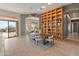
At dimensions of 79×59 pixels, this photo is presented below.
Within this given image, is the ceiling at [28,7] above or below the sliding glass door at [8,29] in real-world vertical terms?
above

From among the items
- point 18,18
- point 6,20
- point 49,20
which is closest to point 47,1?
point 49,20

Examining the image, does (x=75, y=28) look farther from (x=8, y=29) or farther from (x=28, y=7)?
(x=8, y=29)

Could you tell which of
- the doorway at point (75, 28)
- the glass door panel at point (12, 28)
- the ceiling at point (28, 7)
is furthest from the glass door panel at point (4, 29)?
Answer: the doorway at point (75, 28)

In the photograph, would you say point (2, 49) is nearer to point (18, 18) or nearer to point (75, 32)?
point (18, 18)

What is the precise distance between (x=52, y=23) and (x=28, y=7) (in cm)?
77

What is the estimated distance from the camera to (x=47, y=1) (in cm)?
295

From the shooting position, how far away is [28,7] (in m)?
3.14

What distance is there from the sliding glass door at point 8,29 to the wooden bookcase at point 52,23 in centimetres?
73

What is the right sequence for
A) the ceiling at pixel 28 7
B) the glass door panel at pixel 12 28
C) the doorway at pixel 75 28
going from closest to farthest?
the ceiling at pixel 28 7 < the doorway at pixel 75 28 < the glass door panel at pixel 12 28

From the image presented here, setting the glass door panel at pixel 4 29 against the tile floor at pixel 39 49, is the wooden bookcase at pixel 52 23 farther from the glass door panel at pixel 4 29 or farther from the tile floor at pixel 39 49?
the glass door panel at pixel 4 29

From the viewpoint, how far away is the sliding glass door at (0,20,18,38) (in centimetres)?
310

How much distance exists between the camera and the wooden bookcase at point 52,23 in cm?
322

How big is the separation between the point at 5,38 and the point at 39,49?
3.03ft

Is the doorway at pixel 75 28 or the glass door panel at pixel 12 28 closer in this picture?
the doorway at pixel 75 28
